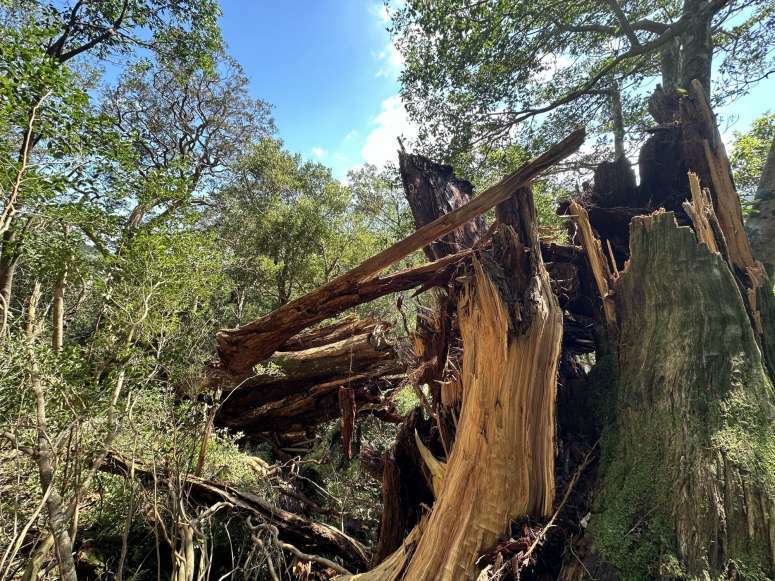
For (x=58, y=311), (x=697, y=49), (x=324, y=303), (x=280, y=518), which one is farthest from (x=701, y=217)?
(x=58, y=311)

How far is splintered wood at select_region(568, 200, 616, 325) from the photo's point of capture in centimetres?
305

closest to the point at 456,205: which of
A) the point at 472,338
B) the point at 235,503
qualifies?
the point at 472,338

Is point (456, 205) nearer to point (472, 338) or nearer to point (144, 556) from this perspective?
point (472, 338)

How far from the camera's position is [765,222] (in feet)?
12.3

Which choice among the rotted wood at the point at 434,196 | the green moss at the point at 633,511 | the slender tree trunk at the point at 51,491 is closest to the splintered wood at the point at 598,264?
the rotted wood at the point at 434,196

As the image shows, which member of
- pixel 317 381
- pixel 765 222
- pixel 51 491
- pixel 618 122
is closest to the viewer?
pixel 51 491

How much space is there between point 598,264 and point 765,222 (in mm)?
2143

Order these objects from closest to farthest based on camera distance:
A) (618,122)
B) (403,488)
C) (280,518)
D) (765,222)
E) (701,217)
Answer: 1. (701,217)
2. (403,488)
3. (280,518)
4. (765,222)
5. (618,122)

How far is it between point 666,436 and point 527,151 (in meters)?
6.13

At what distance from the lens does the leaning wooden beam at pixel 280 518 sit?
3.39 m

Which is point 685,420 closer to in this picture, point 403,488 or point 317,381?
point 403,488

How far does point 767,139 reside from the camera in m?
7.02

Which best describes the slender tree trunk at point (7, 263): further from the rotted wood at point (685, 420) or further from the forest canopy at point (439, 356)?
the rotted wood at point (685, 420)

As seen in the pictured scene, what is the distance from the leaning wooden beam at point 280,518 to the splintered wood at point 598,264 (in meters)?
3.10
